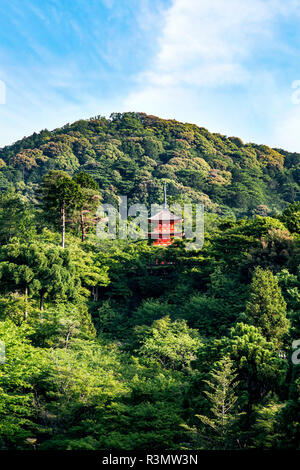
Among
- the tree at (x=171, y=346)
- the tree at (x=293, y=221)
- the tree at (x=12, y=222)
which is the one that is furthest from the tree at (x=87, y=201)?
the tree at (x=171, y=346)

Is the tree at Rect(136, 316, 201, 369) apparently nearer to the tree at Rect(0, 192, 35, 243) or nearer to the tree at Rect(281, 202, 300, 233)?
the tree at Rect(281, 202, 300, 233)

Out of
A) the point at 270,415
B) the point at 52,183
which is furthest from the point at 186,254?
the point at 270,415

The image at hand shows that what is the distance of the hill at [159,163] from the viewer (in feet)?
173

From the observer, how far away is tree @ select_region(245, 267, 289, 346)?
44.7 feet

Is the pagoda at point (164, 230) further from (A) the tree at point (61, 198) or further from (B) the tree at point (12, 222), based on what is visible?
(B) the tree at point (12, 222)

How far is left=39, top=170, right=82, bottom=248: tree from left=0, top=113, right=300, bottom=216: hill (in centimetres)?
A: 2055

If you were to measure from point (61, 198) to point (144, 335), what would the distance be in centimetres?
1155

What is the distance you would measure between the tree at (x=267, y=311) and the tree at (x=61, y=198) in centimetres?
1326

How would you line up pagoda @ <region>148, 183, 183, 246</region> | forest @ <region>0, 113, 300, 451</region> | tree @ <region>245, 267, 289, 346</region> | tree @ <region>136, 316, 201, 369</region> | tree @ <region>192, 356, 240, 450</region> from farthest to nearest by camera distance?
pagoda @ <region>148, 183, 183, 246</region> < tree @ <region>136, 316, 201, 369</region> < tree @ <region>245, 267, 289, 346</region> < forest @ <region>0, 113, 300, 451</region> < tree @ <region>192, 356, 240, 450</region>

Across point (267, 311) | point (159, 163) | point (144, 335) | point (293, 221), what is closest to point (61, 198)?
point (144, 335)

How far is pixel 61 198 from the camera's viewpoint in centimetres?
2541

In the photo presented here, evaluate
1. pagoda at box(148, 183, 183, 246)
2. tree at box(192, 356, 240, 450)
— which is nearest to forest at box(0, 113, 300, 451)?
tree at box(192, 356, 240, 450)

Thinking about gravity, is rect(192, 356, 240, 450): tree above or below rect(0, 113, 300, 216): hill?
below

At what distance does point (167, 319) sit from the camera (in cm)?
1833
